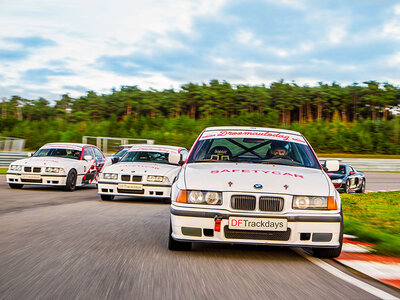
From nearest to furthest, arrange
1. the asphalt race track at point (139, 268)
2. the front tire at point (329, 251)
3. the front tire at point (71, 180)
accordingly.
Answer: the asphalt race track at point (139, 268) → the front tire at point (329, 251) → the front tire at point (71, 180)

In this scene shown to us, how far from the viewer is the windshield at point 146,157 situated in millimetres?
12633

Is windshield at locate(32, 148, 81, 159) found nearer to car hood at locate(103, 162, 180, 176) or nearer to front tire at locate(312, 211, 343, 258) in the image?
car hood at locate(103, 162, 180, 176)

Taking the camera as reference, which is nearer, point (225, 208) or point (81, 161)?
point (225, 208)

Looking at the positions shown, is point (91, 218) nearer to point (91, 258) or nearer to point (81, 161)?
→ point (91, 258)

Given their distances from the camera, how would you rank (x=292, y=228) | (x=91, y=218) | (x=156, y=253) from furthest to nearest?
(x=91, y=218) → (x=156, y=253) → (x=292, y=228)

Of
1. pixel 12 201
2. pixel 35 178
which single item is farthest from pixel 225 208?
pixel 35 178

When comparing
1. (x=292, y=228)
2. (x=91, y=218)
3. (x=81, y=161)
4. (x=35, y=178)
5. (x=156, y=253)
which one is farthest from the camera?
(x=81, y=161)

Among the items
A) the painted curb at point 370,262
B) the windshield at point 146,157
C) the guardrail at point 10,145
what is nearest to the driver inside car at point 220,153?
the painted curb at point 370,262

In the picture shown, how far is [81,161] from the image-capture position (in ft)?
50.8

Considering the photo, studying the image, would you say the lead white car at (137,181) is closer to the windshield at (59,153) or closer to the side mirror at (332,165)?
the windshield at (59,153)

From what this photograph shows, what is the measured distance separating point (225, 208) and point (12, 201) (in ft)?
24.9

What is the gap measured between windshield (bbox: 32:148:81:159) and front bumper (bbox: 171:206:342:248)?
11181mm

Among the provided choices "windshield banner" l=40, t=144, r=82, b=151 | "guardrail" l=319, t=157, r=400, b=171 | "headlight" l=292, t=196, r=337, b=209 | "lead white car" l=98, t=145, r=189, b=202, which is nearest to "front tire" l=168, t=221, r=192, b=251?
"headlight" l=292, t=196, r=337, b=209

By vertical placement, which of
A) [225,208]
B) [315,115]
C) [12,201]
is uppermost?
[315,115]
